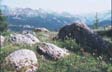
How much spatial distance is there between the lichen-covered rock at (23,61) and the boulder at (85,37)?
5.53 metres

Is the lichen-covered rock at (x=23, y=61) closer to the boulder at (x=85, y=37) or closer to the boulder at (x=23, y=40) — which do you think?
the boulder at (x=23, y=40)

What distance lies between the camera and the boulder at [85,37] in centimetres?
2542

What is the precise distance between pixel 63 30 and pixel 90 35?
9.11 ft

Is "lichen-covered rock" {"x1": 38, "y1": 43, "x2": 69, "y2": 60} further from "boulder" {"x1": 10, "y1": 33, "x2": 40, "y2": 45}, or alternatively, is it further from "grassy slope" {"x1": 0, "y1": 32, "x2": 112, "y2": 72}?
"boulder" {"x1": 10, "y1": 33, "x2": 40, "y2": 45}

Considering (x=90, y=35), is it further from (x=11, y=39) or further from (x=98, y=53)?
(x=11, y=39)

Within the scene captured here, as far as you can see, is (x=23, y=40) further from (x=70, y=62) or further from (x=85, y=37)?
(x=70, y=62)

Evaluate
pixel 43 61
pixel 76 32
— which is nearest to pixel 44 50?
pixel 43 61

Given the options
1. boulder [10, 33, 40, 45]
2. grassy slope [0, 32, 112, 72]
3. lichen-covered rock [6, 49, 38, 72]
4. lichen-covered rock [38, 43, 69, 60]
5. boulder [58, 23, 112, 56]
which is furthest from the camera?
boulder [58, 23, 112, 56]

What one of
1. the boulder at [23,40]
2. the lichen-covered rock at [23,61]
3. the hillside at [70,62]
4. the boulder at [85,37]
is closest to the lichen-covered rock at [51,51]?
the hillside at [70,62]

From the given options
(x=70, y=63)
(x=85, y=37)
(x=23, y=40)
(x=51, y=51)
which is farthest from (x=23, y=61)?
(x=85, y=37)

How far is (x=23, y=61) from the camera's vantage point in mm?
20797

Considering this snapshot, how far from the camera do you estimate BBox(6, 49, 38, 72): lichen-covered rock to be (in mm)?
20484

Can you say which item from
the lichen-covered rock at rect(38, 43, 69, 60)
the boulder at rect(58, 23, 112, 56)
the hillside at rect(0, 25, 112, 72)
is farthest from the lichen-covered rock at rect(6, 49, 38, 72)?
the boulder at rect(58, 23, 112, 56)

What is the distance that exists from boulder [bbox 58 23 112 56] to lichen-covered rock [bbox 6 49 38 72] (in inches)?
218
